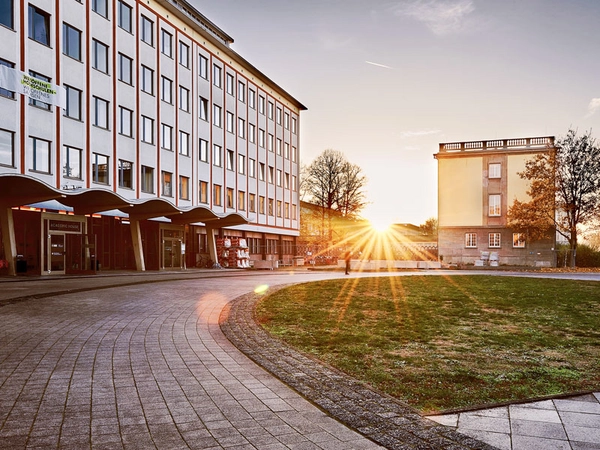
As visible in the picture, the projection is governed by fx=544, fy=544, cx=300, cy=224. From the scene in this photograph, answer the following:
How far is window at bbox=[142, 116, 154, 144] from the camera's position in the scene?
36.6 metres

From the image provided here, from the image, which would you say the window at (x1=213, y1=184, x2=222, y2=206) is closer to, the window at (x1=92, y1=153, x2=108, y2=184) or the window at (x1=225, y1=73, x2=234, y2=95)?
the window at (x1=225, y1=73, x2=234, y2=95)

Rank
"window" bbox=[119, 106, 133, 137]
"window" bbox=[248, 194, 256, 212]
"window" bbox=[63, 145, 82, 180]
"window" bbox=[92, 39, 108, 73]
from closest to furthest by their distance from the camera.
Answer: "window" bbox=[63, 145, 82, 180]
"window" bbox=[92, 39, 108, 73]
"window" bbox=[119, 106, 133, 137]
"window" bbox=[248, 194, 256, 212]

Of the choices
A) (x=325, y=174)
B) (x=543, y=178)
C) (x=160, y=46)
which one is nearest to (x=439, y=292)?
(x=160, y=46)

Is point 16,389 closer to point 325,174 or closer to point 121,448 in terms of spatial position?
point 121,448

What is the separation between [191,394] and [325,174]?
59508 millimetres

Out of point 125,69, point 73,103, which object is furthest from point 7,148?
point 125,69

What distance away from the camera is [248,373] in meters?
6.18

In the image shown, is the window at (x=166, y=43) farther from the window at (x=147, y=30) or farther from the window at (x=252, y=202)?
the window at (x=252, y=202)

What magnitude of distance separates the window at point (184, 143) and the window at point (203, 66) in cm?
592

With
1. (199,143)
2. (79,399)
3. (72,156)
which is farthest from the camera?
(199,143)

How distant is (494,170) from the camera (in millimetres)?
52125

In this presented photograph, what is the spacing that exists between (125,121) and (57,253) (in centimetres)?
1058

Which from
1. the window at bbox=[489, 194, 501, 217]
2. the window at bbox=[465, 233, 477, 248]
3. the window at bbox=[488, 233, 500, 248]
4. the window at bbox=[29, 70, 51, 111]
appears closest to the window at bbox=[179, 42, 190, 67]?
the window at bbox=[29, 70, 51, 111]

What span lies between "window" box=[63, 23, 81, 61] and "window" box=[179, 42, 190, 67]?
10848 millimetres
